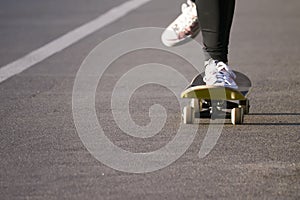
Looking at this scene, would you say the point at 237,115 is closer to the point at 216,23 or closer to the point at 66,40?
the point at 216,23

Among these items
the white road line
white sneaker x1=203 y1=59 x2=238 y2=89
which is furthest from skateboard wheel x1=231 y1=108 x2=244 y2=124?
the white road line

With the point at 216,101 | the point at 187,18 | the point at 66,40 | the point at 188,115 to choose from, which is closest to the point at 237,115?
the point at 216,101

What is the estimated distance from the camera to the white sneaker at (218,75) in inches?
208

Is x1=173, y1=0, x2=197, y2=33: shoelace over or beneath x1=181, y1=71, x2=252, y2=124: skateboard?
over

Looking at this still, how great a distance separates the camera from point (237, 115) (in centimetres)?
531

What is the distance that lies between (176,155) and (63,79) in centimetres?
245

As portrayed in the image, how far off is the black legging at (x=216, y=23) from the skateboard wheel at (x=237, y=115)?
1.23ft

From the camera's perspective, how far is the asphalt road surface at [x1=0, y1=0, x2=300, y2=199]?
414cm

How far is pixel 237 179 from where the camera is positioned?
4.25m

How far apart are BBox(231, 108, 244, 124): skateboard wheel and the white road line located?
2319 mm

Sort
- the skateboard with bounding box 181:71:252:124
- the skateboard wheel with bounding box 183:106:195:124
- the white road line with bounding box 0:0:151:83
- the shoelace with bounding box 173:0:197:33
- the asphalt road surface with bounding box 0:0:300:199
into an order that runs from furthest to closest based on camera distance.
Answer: the white road line with bounding box 0:0:151:83 → the shoelace with bounding box 173:0:197:33 → the skateboard wheel with bounding box 183:106:195:124 → the skateboard with bounding box 181:71:252:124 → the asphalt road surface with bounding box 0:0:300:199

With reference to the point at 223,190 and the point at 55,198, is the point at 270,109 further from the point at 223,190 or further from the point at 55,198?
the point at 55,198

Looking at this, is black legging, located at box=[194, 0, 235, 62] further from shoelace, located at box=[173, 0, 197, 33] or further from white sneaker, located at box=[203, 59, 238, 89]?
shoelace, located at box=[173, 0, 197, 33]

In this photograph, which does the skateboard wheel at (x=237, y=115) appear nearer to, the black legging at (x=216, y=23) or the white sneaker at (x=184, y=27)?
Result: the black legging at (x=216, y=23)
